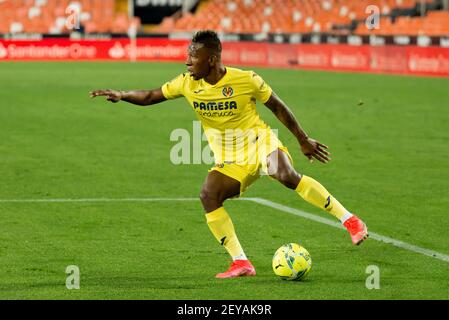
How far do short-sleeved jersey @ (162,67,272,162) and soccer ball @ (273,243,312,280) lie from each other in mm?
954

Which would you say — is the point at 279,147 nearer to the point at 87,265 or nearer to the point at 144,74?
the point at 87,265

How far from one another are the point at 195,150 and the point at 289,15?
33313 millimetres

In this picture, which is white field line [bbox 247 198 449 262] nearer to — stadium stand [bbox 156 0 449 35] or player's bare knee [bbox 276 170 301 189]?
player's bare knee [bbox 276 170 301 189]

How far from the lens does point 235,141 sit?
891 cm

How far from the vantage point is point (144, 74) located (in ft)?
122

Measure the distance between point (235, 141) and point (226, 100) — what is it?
1.24 feet

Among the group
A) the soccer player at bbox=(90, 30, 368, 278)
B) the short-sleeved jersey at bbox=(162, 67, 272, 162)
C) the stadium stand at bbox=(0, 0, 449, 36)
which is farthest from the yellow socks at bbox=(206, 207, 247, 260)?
the stadium stand at bbox=(0, 0, 449, 36)

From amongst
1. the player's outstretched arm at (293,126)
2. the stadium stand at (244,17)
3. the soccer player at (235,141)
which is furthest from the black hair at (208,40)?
the stadium stand at (244,17)

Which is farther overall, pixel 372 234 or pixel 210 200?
pixel 372 234

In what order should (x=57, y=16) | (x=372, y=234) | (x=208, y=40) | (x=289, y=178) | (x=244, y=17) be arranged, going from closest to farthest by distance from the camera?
1. (x=208, y=40)
2. (x=289, y=178)
3. (x=372, y=234)
4. (x=244, y=17)
5. (x=57, y=16)

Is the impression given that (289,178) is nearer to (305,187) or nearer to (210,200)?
(305,187)

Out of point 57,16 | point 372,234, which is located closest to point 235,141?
point 372,234
